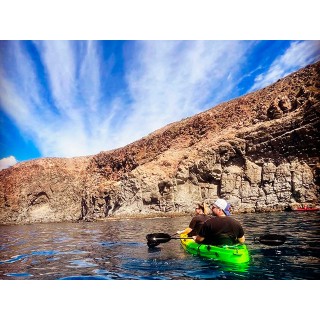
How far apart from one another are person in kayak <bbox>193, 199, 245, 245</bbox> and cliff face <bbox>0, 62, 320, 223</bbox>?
1250 cm

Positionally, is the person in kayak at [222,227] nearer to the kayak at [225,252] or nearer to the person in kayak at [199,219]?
the kayak at [225,252]

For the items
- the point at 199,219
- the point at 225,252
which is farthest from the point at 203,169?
the point at 225,252

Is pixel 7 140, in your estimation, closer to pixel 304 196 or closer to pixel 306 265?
pixel 306 265

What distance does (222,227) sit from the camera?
6684 millimetres

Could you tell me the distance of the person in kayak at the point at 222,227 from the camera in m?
6.59

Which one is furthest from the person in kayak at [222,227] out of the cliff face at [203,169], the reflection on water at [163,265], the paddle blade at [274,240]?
the cliff face at [203,169]

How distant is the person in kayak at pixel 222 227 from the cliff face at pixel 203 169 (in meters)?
12.5

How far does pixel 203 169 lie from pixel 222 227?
1031 inches

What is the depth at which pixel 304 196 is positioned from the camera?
24.7 m

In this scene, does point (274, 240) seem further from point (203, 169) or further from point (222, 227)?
point (203, 169)

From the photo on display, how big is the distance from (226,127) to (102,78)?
89.9 feet

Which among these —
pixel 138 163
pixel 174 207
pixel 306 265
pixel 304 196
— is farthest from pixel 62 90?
pixel 138 163
